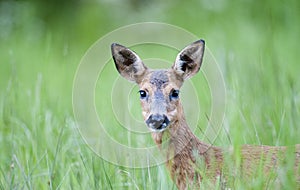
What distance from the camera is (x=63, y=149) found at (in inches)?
136

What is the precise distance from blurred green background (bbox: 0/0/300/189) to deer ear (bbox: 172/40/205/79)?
32 centimetres

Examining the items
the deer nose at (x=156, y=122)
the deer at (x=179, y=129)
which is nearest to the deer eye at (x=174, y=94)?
the deer at (x=179, y=129)

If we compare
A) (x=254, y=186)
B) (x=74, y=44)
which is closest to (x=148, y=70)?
(x=254, y=186)

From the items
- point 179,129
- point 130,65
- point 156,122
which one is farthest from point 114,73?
point 156,122

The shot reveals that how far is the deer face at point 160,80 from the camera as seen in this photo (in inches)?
113

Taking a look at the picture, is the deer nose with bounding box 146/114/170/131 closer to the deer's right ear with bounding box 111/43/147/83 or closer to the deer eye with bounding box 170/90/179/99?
the deer eye with bounding box 170/90/179/99

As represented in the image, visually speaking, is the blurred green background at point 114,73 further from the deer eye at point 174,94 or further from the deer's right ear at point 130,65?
the deer's right ear at point 130,65

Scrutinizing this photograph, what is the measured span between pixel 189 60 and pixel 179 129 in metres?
0.30

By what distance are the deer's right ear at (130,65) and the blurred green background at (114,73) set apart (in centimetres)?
40

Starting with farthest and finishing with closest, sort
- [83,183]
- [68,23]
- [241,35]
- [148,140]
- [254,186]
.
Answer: [68,23] < [241,35] < [148,140] < [83,183] < [254,186]

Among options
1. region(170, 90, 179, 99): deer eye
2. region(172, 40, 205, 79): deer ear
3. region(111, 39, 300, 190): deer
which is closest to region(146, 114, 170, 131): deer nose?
region(111, 39, 300, 190): deer

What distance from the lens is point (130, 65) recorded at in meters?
3.12

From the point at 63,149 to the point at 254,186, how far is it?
124cm

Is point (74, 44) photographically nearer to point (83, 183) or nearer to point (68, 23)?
point (68, 23)
